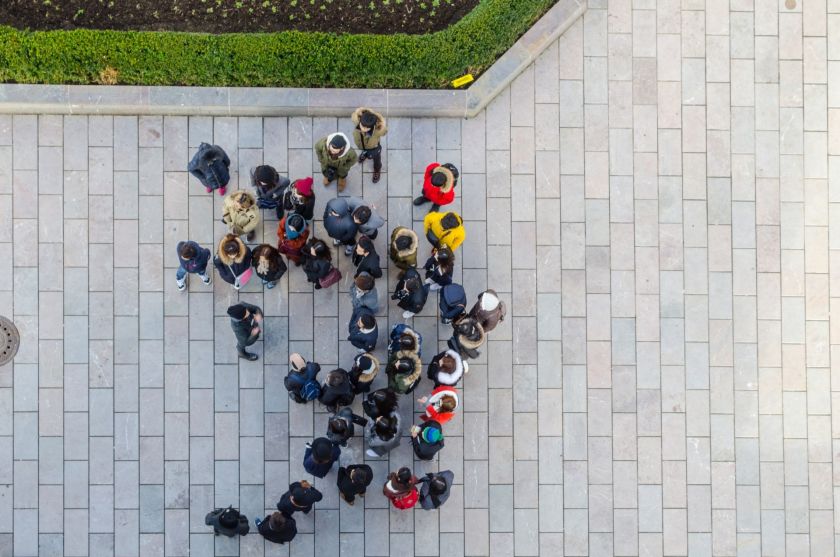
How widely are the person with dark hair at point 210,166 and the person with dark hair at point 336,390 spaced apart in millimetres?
3048

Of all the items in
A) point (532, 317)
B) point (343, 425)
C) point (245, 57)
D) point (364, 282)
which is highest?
point (245, 57)

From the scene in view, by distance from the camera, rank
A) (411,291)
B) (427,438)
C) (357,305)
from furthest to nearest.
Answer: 1. (357,305)
2. (411,291)
3. (427,438)

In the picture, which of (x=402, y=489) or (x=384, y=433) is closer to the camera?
(x=402, y=489)

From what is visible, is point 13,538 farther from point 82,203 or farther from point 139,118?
point 139,118

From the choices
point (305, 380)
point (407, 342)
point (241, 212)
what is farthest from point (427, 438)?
point (241, 212)

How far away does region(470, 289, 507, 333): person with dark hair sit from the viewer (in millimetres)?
9688

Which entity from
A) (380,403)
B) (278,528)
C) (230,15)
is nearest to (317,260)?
(380,403)

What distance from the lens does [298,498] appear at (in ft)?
31.4

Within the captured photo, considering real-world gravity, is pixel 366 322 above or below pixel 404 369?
above

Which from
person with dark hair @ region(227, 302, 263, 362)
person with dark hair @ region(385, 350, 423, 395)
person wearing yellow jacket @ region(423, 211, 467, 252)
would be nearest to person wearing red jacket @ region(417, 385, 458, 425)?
person with dark hair @ region(385, 350, 423, 395)

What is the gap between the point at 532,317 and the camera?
11.1 meters

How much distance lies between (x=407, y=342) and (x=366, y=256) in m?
1.24

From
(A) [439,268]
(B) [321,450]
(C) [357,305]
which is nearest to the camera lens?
(B) [321,450]

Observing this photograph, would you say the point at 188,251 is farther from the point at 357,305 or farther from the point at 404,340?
the point at 404,340
